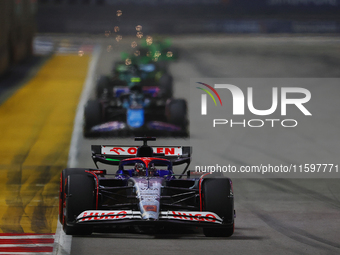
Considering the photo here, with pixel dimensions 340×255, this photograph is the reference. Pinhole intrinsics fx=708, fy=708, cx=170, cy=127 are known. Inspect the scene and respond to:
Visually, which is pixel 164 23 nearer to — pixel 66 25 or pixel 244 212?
pixel 66 25

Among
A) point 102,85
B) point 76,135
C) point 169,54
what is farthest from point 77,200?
point 169,54

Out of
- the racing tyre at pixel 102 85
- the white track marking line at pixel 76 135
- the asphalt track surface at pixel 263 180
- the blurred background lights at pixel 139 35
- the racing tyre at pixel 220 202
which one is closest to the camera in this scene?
the white track marking line at pixel 76 135

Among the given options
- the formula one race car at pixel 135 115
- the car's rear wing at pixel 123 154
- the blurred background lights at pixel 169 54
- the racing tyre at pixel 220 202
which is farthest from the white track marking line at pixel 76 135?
the blurred background lights at pixel 169 54

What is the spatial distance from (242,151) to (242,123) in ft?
13.4

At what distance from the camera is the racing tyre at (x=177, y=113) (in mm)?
19250

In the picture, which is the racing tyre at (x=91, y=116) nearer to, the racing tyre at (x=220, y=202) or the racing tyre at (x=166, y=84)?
the racing tyre at (x=166, y=84)

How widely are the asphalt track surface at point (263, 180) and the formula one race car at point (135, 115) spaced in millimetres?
454

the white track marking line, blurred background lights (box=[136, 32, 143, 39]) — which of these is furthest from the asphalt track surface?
blurred background lights (box=[136, 32, 143, 39])

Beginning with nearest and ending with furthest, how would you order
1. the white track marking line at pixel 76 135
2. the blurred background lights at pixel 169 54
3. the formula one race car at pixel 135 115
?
the white track marking line at pixel 76 135
the formula one race car at pixel 135 115
the blurred background lights at pixel 169 54

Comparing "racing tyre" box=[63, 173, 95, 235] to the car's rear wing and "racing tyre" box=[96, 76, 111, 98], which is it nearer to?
the car's rear wing

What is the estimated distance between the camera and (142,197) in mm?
10141

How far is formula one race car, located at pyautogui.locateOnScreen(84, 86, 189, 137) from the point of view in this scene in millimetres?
18969

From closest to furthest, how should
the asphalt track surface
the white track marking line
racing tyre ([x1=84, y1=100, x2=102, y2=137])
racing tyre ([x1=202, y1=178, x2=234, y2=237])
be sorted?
the white track marking line < the asphalt track surface < racing tyre ([x1=202, y1=178, x2=234, y2=237]) < racing tyre ([x1=84, y1=100, x2=102, y2=137])

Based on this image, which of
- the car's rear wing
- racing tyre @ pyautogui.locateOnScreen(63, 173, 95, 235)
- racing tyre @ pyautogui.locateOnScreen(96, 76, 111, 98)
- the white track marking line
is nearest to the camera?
the white track marking line
